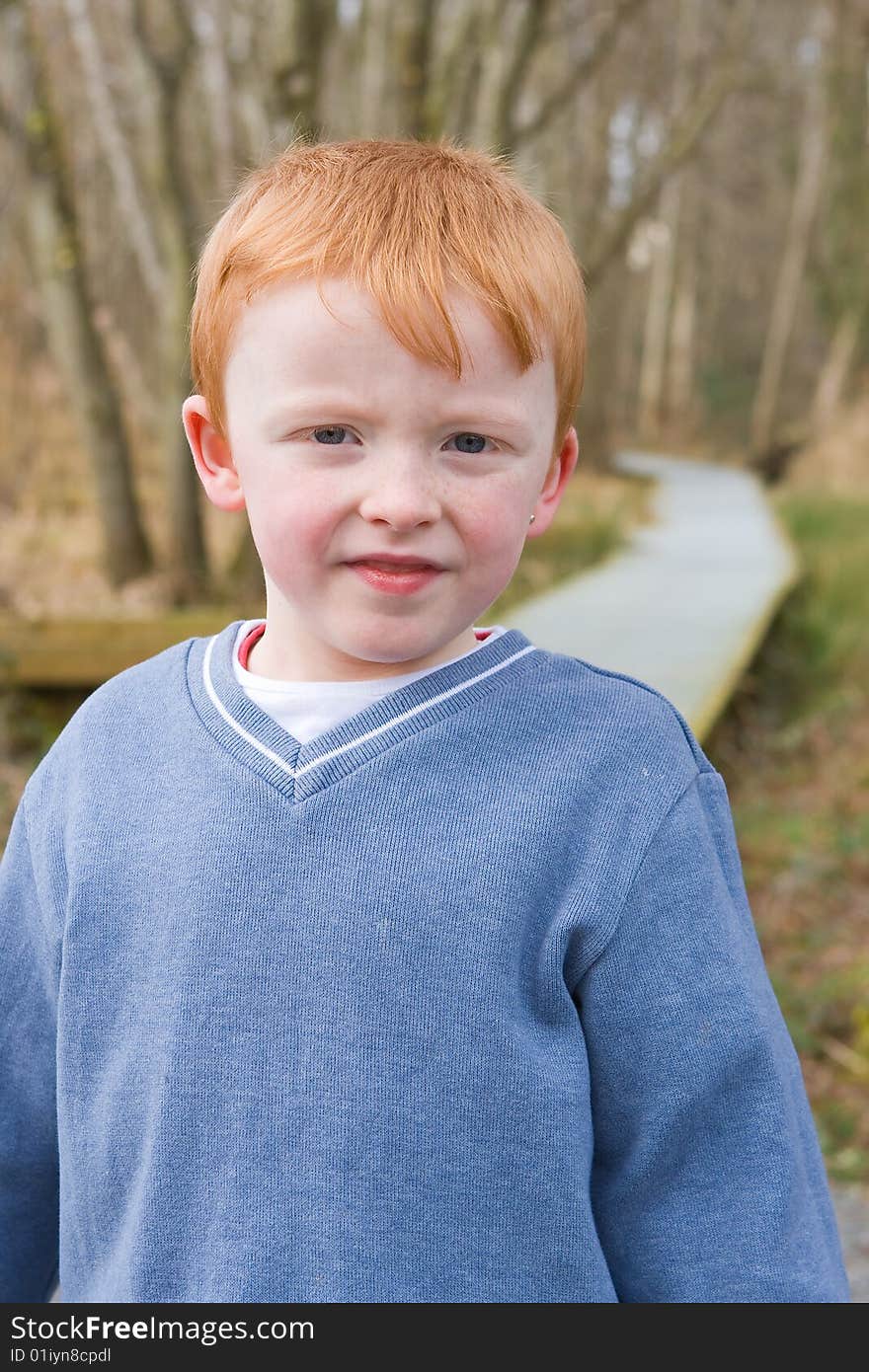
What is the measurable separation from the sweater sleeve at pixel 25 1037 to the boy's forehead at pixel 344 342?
60 cm

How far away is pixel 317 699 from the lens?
5.01 ft

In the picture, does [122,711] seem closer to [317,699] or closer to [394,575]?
[317,699]

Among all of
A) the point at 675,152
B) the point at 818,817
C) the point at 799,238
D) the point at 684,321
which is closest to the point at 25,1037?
the point at 818,817

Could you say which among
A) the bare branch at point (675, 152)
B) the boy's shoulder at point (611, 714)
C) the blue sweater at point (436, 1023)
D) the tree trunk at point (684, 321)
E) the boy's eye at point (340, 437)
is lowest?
the tree trunk at point (684, 321)

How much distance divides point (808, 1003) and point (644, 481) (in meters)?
13.4

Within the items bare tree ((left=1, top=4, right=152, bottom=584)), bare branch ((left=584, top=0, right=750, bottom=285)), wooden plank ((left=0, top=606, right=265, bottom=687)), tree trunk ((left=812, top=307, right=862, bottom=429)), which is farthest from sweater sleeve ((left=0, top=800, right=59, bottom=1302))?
tree trunk ((left=812, top=307, right=862, bottom=429))

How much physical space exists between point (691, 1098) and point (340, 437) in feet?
2.27

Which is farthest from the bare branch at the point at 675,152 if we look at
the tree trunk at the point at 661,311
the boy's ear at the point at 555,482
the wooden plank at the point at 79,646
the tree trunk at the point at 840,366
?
the tree trunk at the point at 661,311

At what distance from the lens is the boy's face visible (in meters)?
1.37

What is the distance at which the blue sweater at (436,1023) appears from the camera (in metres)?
1.40

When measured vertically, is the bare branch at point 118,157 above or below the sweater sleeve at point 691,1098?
below

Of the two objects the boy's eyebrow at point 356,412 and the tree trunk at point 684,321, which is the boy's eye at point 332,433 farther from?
the tree trunk at point 684,321

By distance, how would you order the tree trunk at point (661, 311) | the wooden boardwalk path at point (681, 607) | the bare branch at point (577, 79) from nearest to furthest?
the wooden boardwalk path at point (681, 607) → the bare branch at point (577, 79) → the tree trunk at point (661, 311)

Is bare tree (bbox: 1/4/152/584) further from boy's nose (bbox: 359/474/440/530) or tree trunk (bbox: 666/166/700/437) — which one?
tree trunk (bbox: 666/166/700/437)
